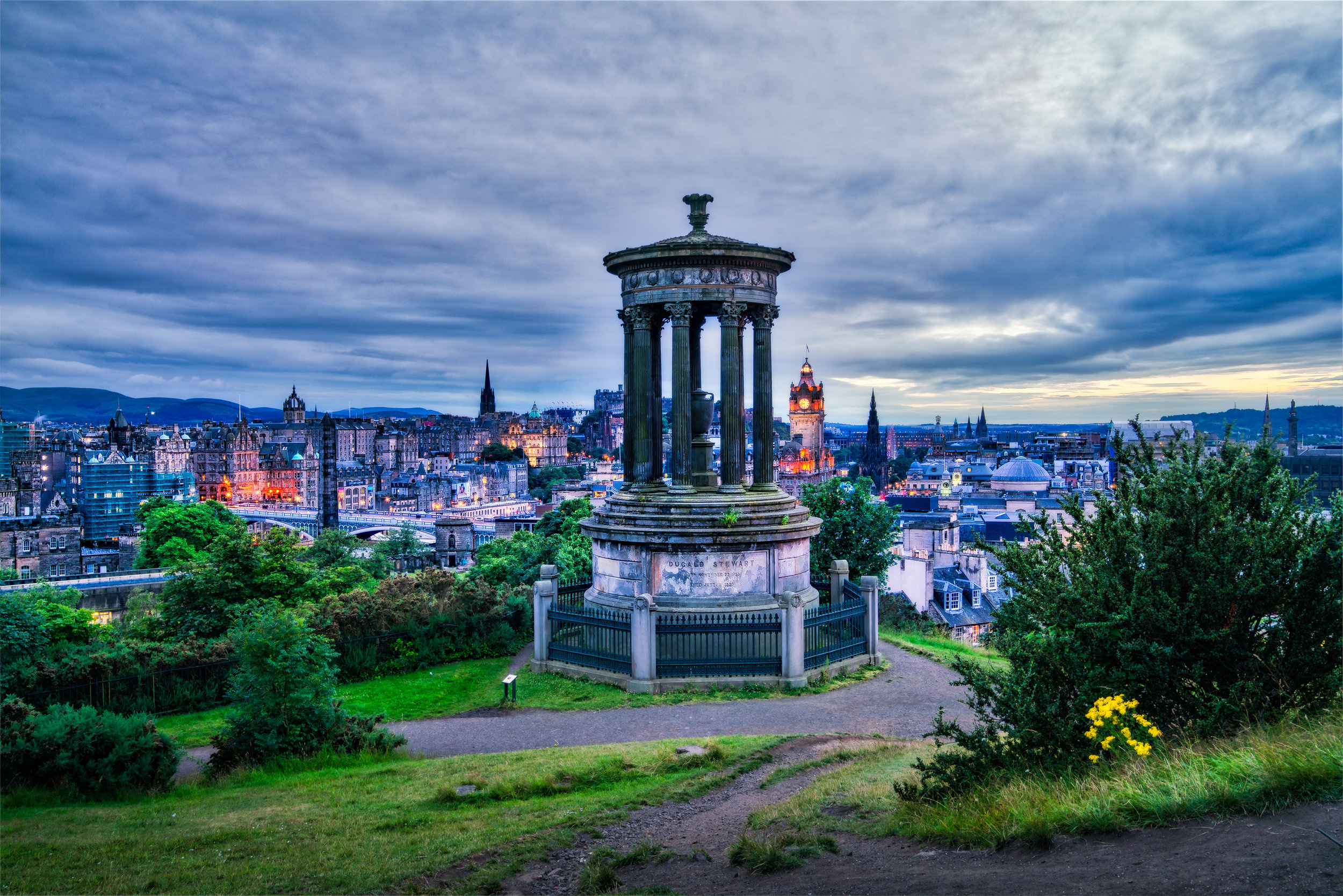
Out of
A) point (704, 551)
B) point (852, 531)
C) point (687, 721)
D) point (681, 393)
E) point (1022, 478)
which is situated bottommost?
point (687, 721)

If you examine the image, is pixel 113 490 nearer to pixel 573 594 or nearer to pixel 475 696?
pixel 573 594

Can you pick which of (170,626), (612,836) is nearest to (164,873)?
(612,836)

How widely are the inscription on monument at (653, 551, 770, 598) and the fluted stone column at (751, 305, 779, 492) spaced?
2.31m

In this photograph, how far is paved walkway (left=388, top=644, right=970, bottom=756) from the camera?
15.1 m

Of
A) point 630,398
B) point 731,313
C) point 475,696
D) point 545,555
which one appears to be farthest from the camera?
point 545,555

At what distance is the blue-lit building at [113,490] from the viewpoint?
13812 cm

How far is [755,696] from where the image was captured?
57.7 feet

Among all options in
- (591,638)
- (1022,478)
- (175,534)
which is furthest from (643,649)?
(1022,478)

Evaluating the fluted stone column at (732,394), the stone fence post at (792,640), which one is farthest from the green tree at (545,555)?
the stone fence post at (792,640)

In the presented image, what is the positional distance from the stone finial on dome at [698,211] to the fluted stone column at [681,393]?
2.22 meters

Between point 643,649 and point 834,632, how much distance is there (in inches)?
190

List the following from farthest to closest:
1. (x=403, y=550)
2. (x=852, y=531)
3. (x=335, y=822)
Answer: (x=403, y=550) → (x=852, y=531) → (x=335, y=822)

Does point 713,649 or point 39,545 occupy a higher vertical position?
point 713,649

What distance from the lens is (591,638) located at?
63.7 ft
